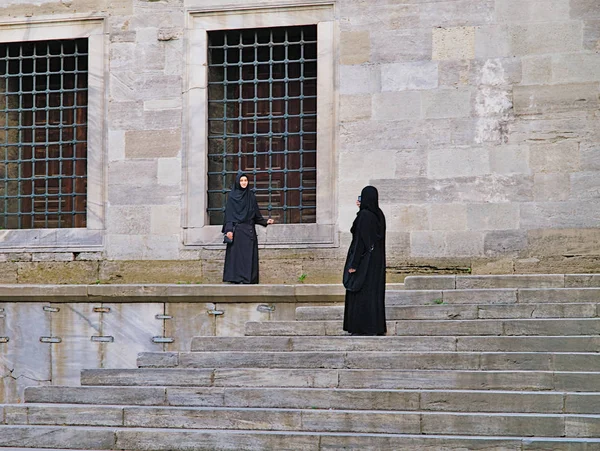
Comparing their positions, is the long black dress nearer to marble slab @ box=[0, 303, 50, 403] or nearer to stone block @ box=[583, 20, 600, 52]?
marble slab @ box=[0, 303, 50, 403]

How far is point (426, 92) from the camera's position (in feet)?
48.4

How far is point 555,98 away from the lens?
14.3m

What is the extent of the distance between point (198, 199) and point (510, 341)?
18.3ft

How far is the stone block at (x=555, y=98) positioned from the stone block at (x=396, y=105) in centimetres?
116

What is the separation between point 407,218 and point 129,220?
3.51 metres

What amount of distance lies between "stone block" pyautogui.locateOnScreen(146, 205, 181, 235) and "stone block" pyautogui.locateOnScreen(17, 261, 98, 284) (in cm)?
91

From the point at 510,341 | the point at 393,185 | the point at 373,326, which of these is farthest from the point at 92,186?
the point at 510,341

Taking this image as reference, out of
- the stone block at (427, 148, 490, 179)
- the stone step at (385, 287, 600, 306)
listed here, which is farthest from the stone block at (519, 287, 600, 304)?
the stone block at (427, 148, 490, 179)

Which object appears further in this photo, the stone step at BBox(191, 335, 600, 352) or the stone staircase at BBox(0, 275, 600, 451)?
the stone step at BBox(191, 335, 600, 352)

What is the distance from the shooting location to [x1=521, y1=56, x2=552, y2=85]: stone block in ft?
47.1

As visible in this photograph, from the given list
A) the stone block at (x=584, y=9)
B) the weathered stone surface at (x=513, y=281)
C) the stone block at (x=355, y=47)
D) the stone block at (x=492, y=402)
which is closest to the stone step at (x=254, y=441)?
the stone block at (x=492, y=402)

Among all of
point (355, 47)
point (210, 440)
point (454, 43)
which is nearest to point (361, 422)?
point (210, 440)

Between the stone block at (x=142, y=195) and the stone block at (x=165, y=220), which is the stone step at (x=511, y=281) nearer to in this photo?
the stone block at (x=165, y=220)

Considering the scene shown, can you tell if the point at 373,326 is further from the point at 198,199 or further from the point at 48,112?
the point at 48,112
